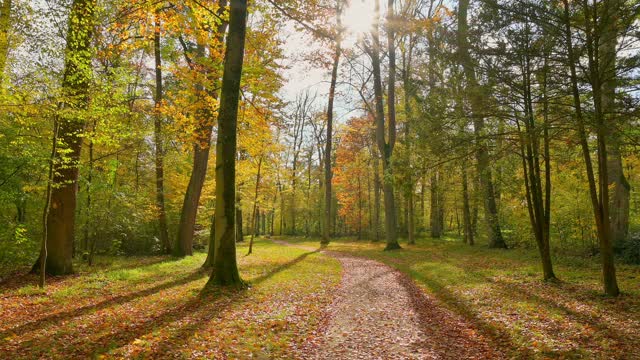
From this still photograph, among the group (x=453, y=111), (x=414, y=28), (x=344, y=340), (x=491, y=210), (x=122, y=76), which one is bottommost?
(x=344, y=340)

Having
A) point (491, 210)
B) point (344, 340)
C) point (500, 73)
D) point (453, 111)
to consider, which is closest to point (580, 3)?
point (500, 73)

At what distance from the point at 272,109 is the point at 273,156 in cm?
768

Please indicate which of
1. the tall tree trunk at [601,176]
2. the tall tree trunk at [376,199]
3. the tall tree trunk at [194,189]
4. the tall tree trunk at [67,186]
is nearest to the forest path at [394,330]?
the tall tree trunk at [601,176]

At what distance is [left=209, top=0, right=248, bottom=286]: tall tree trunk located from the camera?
9.05 m

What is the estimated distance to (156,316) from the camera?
690 cm

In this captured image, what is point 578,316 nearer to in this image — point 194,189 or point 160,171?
point 194,189

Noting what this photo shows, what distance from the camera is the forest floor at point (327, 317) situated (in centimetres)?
532

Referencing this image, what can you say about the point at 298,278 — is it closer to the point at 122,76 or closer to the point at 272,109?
the point at 272,109

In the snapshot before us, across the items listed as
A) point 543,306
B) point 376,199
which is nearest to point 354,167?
point 376,199

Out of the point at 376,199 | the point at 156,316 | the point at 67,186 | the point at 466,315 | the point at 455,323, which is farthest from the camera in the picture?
the point at 376,199

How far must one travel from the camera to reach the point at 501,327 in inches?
241

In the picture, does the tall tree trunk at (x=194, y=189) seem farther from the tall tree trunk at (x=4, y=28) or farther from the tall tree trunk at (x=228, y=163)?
the tall tree trunk at (x=4, y=28)

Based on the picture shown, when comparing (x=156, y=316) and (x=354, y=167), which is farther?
(x=354, y=167)

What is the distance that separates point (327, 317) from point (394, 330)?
140 centimetres
